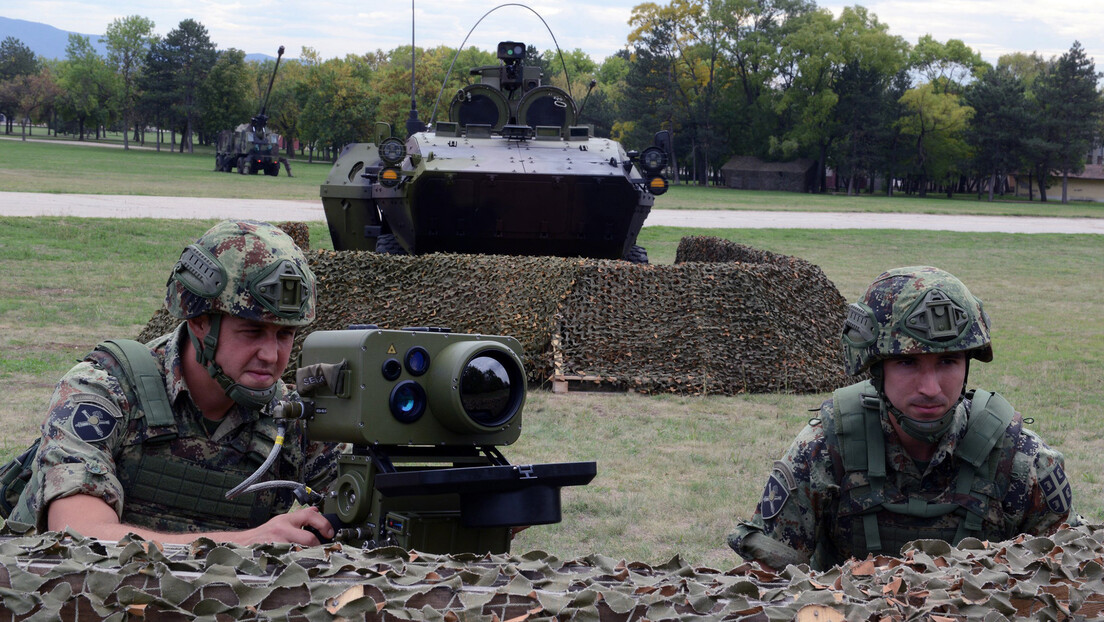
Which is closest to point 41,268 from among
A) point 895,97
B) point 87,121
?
point 895,97

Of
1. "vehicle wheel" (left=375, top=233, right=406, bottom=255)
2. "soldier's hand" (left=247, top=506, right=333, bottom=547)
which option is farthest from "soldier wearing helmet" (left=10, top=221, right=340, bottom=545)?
"vehicle wheel" (left=375, top=233, right=406, bottom=255)

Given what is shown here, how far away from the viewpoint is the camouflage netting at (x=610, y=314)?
10367mm

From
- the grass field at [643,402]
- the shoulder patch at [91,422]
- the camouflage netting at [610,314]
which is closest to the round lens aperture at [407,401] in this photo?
the shoulder patch at [91,422]

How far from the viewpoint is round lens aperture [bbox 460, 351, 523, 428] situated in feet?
8.50

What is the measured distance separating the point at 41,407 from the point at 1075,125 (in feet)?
235

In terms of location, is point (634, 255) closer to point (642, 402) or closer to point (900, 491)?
point (642, 402)

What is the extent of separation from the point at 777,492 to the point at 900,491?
0.35 m

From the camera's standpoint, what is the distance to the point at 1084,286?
2114 centimetres

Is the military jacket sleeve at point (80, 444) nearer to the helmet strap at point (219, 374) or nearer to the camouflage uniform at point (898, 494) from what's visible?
the helmet strap at point (219, 374)

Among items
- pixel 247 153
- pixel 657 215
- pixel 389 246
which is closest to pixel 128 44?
pixel 247 153

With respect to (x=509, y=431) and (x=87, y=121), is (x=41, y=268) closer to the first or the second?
(x=509, y=431)

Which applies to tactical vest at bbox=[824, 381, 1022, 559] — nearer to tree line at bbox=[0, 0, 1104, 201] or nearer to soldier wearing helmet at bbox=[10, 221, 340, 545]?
soldier wearing helmet at bbox=[10, 221, 340, 545]

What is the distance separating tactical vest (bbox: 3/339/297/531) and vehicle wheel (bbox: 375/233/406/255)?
9.53m

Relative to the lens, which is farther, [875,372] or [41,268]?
[41,268]
